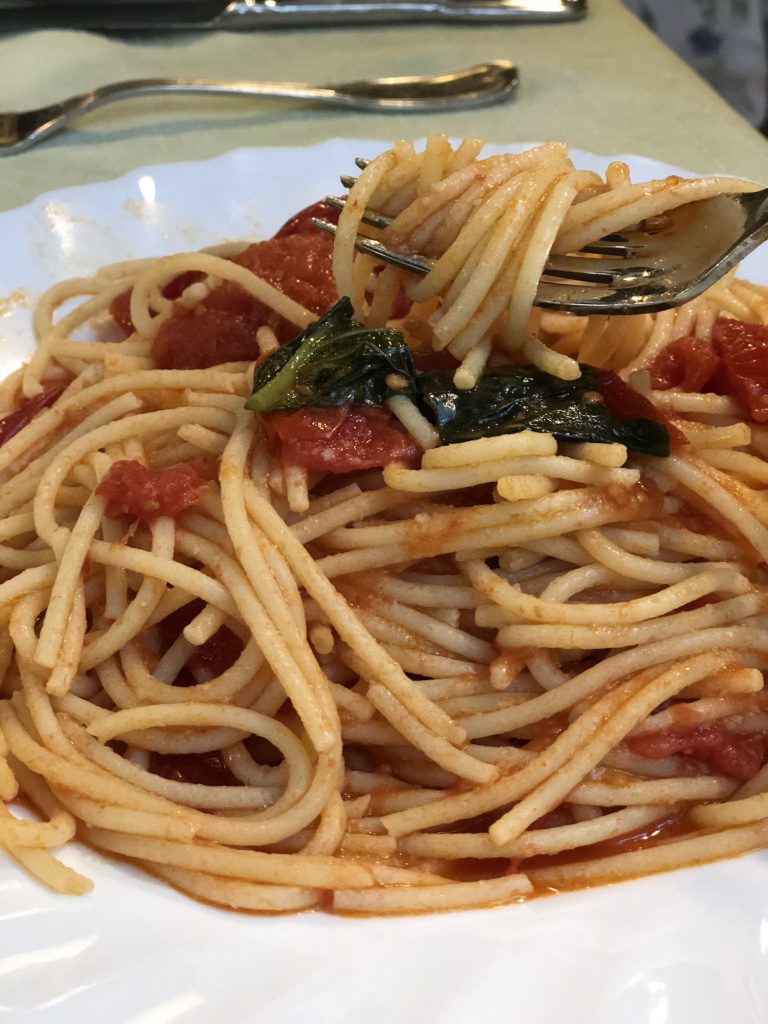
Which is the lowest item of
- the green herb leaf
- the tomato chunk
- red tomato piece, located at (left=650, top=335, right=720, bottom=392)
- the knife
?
the tomato chunk

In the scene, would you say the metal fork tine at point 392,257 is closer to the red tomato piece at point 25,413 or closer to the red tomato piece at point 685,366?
the red tomato piece at point 685,366

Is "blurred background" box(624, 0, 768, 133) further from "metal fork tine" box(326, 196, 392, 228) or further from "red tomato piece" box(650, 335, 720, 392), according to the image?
"metal fork tine" box(326, 196, 392, 228)

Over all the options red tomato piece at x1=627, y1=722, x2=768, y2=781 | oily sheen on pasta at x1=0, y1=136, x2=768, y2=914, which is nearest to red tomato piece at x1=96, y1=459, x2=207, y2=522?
oily sheen on pasta at x1=0, y1=136, x2=768, y2=914

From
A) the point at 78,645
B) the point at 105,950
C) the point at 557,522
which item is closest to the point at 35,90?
the point at 78,645

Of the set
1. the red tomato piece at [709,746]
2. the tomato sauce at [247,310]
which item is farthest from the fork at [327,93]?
the red tomato piece at [709,746]

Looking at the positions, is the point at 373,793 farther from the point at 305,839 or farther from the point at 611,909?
the point at 611,909
